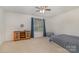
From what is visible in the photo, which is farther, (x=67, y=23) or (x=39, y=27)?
(x=39, y=27)

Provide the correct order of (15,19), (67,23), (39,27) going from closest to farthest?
(67,23)
(39,27)
(15,19)

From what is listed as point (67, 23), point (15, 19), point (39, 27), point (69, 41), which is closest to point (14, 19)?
point (15, 19)

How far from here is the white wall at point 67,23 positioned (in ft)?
5.68

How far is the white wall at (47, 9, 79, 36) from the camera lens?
5.68ft

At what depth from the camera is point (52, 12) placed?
1.84m

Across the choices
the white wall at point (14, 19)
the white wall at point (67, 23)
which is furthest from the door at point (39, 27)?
the white wall at point (14, 19)

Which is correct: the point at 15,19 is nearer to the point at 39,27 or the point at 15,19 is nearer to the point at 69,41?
the point at 39,27

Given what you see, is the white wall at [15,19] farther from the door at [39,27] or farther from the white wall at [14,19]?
the door at [39,27]

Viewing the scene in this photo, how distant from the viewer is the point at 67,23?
1799mm

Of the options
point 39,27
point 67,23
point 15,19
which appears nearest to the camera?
point 67,23

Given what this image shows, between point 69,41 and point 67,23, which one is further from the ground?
point 67,23
